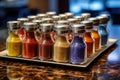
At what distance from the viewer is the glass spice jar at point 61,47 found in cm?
95

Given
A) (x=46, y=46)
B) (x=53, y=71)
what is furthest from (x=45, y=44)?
(x=53, y=71)

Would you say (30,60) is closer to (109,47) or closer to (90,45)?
(90,45)

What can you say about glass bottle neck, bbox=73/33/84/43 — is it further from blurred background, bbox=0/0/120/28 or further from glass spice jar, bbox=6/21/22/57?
blurred background, bbox=0/0/120/28

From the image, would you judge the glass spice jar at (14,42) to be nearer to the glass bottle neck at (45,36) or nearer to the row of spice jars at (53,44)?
the row of spice jars at (53,44)

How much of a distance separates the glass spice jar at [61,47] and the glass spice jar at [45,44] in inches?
1.1

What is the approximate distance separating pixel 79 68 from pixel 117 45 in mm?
480

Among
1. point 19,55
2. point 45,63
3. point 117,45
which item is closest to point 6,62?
A: point 19,55

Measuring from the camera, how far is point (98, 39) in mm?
1166

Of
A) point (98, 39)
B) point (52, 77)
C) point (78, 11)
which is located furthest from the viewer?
point (78, 11)

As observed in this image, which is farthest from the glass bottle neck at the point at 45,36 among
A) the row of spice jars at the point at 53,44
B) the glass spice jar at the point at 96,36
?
the glass spice jar at the point at 96,36

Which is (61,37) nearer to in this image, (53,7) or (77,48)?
(77,48)

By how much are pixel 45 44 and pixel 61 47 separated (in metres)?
0.07

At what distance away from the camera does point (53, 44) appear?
99 cm

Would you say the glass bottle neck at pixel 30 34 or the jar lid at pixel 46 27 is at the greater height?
the jar lid at pixel 46 27
